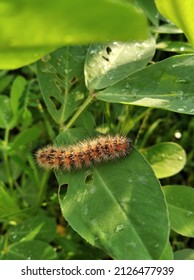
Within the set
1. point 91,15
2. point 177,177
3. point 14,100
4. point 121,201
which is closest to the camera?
point 91,15

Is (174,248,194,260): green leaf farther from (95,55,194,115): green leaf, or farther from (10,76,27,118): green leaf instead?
(10,76,27,118): green leaf

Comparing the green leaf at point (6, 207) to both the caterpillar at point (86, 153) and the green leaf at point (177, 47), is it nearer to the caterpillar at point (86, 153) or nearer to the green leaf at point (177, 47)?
the caterpillar at point (86, 153)

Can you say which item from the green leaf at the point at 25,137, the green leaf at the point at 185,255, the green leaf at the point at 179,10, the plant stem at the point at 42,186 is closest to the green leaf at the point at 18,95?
the green leaf at the point at 25,137

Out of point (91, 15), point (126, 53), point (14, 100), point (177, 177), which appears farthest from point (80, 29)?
point (177, 177)

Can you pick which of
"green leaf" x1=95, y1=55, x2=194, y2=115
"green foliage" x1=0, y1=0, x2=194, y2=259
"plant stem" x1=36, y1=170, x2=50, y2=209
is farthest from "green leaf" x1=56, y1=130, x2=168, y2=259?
"plant stem" x1=36, y1=170, x2=50, y2=209

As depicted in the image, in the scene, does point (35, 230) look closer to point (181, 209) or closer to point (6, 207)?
point (6, 207)
